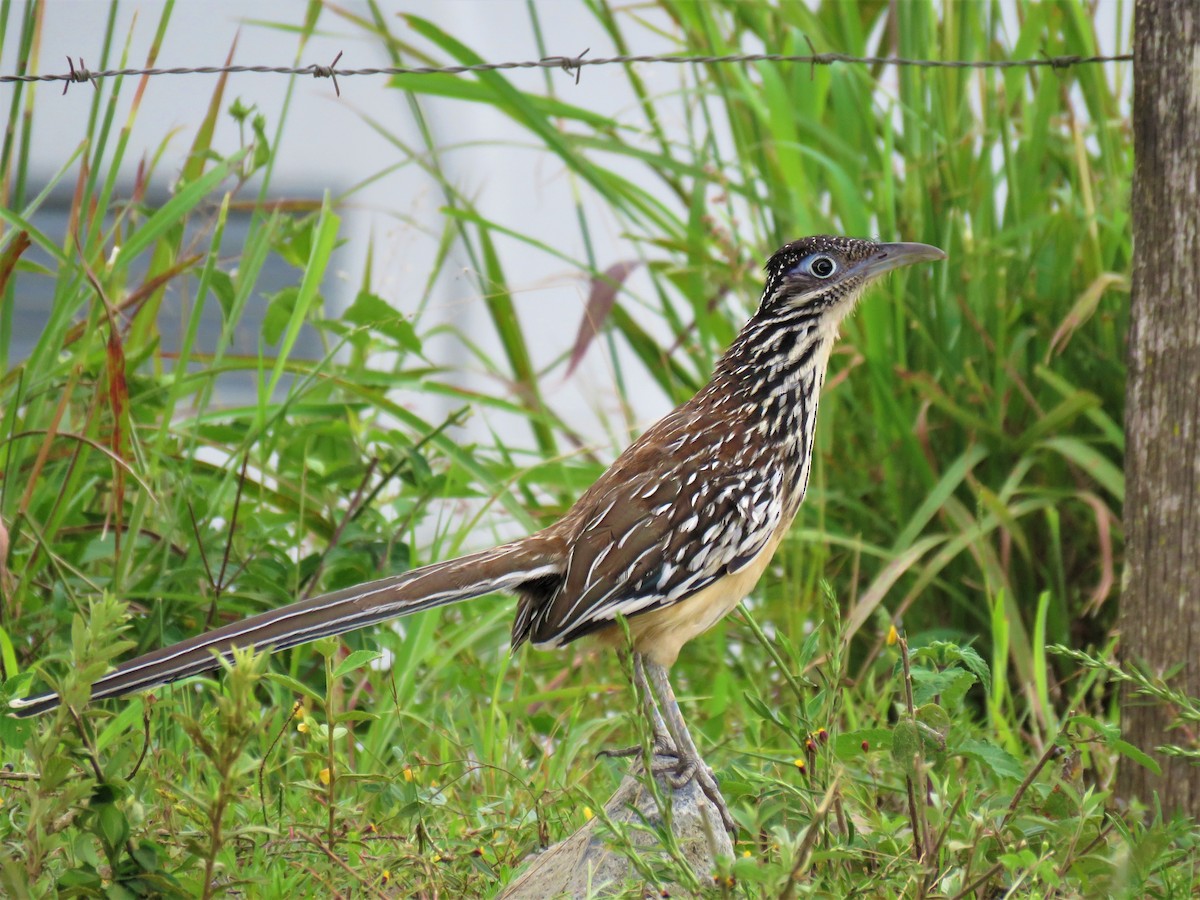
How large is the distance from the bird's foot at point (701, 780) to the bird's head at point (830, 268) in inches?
50.7

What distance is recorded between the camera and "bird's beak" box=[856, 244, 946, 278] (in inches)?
156

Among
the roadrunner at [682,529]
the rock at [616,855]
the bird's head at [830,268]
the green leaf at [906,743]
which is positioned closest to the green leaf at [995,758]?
the green leaf at [906,743]

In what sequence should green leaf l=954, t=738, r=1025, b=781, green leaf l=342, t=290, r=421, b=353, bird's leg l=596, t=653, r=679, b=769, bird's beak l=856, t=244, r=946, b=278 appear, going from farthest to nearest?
green leaf l=342, t=290, r=421, b=353 → bird's beak l=856, t=244, r=946, b=278 → bird's leg l=596, t=653, r=679, b=769 → green leaf l=954, t=738, r=1025, b=781

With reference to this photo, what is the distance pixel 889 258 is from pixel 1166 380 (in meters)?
0.79

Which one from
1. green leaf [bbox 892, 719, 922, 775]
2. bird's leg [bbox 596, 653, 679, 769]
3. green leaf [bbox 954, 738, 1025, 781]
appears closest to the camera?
green leaf [bbox 892, 719, 922, 775]

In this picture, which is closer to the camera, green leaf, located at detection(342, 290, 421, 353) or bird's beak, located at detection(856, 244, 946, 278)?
bird's beak, located at detection(856, 244, 946, 278)

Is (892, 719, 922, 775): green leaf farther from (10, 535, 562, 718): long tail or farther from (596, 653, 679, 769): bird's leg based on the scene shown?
(10, 535, 562, 718): long tail

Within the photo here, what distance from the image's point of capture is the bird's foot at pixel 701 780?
329cm

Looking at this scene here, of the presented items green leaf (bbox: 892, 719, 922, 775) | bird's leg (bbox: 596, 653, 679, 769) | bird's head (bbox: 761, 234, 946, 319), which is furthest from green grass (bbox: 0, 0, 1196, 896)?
bird's head (bbox: 761, 234, 946, 319)

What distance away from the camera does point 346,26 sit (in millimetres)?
10523

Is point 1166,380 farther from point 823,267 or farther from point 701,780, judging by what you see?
point 701,780

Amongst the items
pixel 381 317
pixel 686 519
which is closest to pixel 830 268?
pixel 686 519

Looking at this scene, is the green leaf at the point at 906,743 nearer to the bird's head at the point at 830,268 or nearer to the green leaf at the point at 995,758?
the green leaf at the point at 995,758

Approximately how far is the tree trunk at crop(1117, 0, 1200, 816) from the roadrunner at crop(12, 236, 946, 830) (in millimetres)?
540
